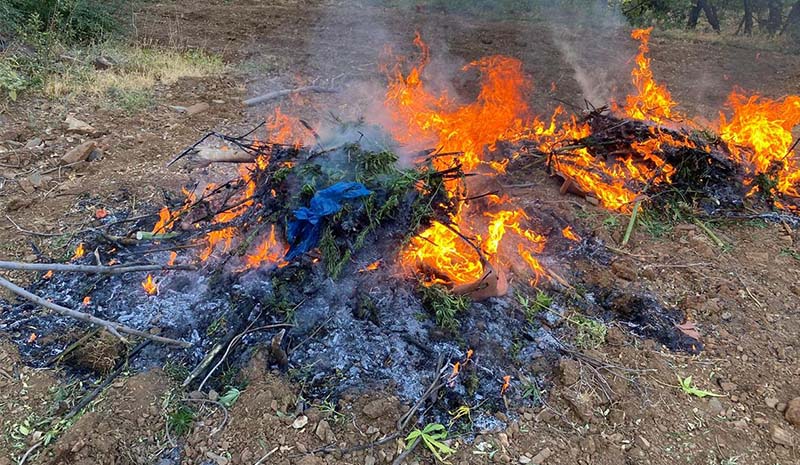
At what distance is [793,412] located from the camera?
305 centimetres

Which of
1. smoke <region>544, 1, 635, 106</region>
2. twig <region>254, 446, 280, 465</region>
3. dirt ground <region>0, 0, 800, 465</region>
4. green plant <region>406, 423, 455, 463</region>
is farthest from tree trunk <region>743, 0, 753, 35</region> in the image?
twig <region>254, 446, 280, 465</region>

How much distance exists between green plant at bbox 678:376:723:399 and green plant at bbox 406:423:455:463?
1617 mm

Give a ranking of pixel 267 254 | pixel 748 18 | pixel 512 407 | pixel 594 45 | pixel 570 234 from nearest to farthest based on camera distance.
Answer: pixel 512 407 < pixel 267 254 < pixel 570 234 < pixel 594 45 < pixel 748 18

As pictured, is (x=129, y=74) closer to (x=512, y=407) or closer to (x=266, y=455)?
(x=266, y=455)

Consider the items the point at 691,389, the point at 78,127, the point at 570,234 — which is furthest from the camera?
the point at 78,127

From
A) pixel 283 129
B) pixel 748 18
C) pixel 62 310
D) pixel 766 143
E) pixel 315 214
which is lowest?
pixel 283 129

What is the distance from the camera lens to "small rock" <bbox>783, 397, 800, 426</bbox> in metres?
3.03

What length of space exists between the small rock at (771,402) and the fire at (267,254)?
3.39 meters

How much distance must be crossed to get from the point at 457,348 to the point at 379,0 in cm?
1297

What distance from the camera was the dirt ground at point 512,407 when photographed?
9.36 ft

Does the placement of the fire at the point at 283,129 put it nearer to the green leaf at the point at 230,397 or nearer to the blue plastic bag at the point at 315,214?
the blue plastic bag at the point at 315,214

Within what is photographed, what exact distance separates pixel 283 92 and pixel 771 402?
7.35 m

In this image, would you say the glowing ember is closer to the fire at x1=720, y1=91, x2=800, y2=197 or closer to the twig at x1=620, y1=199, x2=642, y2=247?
the twig at x1=620, y1=199, x2=642, y2=247

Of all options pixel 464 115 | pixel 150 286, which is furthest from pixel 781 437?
pixel 150 286
